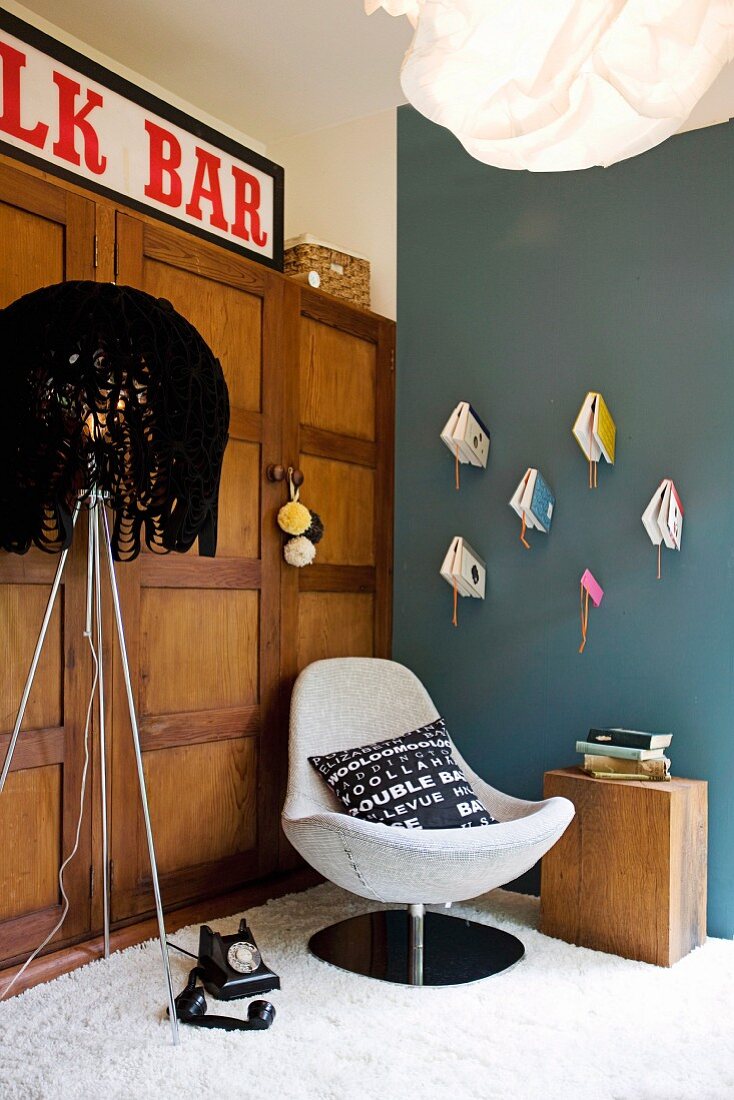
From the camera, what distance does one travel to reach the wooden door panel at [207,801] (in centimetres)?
276

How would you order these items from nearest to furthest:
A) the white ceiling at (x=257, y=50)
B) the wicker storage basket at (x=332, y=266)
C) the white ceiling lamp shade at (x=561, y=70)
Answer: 1. the white ceiling lamp shade at (x=561, y=70)
2. the white ceiling at (x=257, y=50)
3. the wicker storage basket at (x=332, y=266)

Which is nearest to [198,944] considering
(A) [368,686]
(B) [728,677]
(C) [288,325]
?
(A) [368,686]

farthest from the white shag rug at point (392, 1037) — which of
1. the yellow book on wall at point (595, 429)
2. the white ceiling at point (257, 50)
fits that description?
the white ceiling at point (257, 50)

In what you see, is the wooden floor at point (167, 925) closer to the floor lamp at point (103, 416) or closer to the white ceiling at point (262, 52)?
the floor lamp at point (103, 416)

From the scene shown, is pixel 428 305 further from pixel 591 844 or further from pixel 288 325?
pixel 591 844

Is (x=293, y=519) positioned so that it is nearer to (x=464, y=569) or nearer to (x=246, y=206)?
(x=464, y=569)

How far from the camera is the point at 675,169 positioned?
3012mm

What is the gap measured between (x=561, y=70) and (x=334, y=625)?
7.34ft

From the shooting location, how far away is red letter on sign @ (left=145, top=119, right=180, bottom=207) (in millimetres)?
2740

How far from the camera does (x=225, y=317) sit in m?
2.94

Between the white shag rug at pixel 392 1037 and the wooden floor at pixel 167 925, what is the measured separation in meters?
0.04

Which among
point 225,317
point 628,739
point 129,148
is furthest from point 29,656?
point 628,739

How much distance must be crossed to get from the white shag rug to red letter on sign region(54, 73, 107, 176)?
2085 millimetres

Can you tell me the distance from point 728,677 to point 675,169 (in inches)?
61.8
